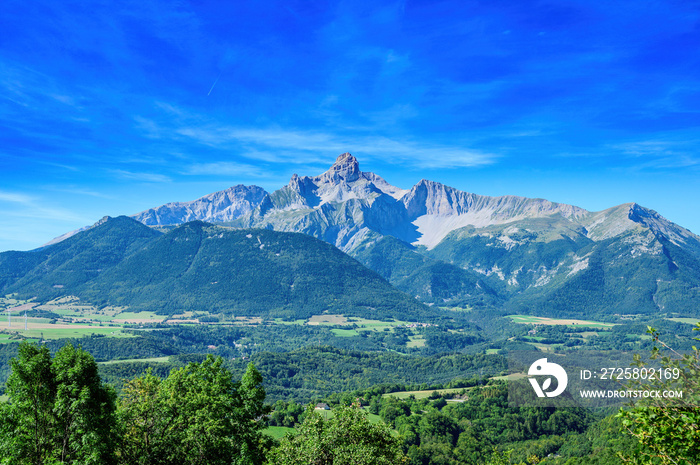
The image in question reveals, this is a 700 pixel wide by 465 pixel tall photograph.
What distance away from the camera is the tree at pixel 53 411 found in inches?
1118

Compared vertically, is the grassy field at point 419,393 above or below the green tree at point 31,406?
below

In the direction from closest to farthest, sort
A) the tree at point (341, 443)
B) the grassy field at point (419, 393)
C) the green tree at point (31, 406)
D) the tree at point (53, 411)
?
the green tree at point (31, 406) < the tree at point (53, 411) < the tree at point (341, 443) < the grassy field at point (419, 393)

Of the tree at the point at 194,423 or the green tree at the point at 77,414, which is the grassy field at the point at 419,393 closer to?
the tree at the point at 194,423

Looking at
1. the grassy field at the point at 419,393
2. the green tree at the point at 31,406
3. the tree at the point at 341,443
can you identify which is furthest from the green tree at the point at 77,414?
the grassy field at the point at 419,393

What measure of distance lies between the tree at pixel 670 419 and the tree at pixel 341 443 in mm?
16866

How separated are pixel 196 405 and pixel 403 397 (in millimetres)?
137814

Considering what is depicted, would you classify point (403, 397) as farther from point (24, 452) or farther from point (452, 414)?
point (24, 452)

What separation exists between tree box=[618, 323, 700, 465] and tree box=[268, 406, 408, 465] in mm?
16866

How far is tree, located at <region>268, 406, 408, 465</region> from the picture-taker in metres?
28.9

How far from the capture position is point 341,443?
30.5 metres

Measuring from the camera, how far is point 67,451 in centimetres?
2923

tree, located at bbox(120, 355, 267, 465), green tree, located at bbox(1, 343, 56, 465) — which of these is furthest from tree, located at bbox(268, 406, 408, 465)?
green tree, located at bbox(1, 343, 56, 465)

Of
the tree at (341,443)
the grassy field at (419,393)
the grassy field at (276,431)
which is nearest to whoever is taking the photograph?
the tree at (341,443)

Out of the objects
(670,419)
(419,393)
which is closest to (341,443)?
(670,419)
